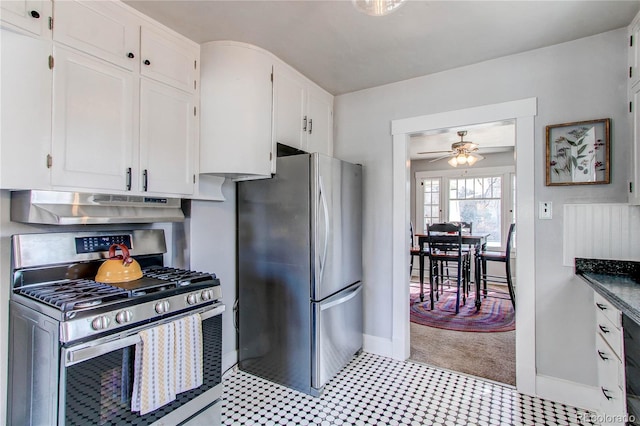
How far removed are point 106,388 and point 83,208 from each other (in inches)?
34.7

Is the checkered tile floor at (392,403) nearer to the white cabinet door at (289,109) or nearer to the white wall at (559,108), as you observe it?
the white wall at (559,108)

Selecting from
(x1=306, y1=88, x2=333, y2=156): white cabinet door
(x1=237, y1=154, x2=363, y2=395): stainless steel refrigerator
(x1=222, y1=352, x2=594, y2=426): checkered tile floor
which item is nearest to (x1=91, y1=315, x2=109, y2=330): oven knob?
(x1=222, y1=352, x2=594, y2=426): checkered tile floor

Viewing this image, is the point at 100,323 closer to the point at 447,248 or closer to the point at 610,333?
the point at 610,333

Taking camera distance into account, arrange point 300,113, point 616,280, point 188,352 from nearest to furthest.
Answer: point 188,352 < point 616,280 < point 300,113

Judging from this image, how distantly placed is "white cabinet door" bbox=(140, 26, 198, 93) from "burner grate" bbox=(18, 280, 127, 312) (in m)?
1.21

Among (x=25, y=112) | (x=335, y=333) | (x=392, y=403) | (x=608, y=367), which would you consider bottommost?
(x=392, y=403)

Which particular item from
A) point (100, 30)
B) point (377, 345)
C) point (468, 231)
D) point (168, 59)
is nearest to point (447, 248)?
point (468, 231)

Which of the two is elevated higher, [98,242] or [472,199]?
[472,199]

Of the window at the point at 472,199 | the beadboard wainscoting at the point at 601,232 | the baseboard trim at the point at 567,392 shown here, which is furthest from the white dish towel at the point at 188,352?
the window at the point at 472,199

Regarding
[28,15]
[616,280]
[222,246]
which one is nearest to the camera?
[28,15]

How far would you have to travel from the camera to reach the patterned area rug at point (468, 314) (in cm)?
347

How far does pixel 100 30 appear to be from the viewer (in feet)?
5.38

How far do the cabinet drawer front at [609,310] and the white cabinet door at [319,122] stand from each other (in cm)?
218

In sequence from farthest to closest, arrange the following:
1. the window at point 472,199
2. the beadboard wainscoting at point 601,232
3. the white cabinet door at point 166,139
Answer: the window at point 472,199 < the beadboard wainscoting at point 601,232 < the white cabinet door at point 166,139
